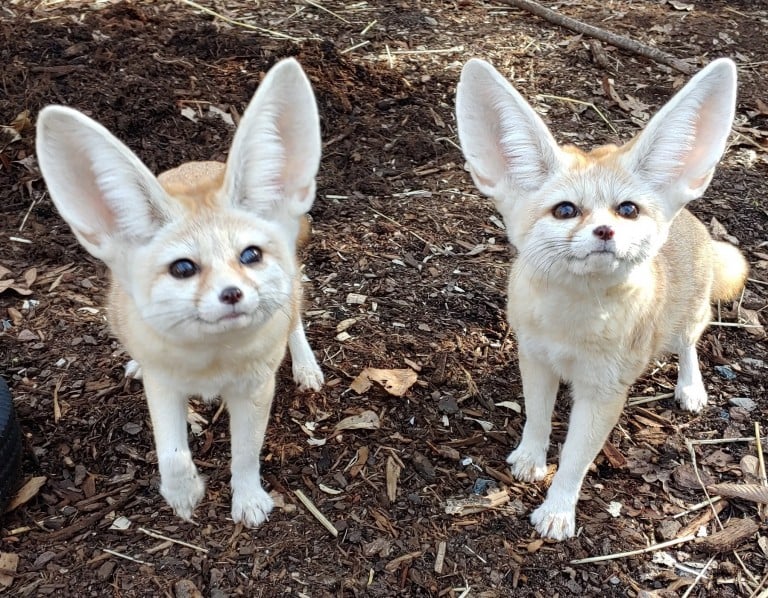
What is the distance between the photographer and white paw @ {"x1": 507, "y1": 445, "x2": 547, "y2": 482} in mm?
4082

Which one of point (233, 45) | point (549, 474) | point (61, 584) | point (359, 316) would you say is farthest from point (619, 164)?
point (233, 45)

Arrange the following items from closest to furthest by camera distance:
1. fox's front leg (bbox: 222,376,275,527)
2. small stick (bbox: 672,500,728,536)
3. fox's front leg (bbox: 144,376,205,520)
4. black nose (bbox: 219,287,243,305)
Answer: black nose (bbox: 219,287,243,305) → fox's front leg (bbox: 144,376,205,520) → fox's front leg (bbox: 222,376,275,527) → small stick (bbox: 672,500,728,536)

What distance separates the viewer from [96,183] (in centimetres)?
289

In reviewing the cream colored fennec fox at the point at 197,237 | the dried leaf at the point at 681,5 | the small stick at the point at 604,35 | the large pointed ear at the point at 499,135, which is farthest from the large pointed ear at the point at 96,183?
the dried leaf at the point at 681,5

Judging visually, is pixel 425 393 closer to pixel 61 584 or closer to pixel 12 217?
pixel 61 584

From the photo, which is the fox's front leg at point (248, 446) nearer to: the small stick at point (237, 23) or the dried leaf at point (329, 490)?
the dried leaf at point (329, 490)

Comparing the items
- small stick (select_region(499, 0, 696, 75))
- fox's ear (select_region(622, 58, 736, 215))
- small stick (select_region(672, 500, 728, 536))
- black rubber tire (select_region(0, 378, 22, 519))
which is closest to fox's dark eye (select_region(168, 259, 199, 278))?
black rubber tire (select_region(0, 378, 22, 519))

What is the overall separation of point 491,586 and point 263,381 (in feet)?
4.61

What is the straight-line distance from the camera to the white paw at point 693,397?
456 centimetres

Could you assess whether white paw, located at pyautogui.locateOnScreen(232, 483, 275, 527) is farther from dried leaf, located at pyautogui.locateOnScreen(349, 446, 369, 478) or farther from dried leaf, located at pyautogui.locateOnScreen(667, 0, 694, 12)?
dried leaf, located at pyautogui.locateOnScreen(667, 0, 694, 12)

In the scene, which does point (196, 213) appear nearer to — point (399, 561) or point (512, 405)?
point (399, 561)

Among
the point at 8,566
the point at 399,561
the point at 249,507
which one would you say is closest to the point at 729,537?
the point at 399,561

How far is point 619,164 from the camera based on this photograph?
10.8 feet

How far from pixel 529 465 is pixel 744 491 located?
44.0 inches
